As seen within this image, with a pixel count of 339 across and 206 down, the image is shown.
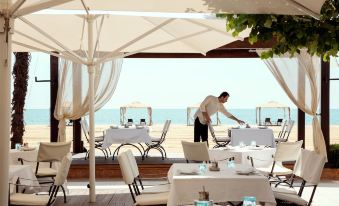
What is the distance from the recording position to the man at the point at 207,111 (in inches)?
392

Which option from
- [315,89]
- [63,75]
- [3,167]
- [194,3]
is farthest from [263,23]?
[63,75]

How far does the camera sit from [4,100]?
3170 mm

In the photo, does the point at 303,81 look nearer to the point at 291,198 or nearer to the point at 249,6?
the point at 291,198

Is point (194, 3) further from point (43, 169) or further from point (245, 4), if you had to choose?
point (43, 169)

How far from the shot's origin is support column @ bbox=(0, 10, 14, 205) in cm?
313

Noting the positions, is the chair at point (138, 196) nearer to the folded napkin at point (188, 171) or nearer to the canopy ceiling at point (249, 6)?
the folded napkin at point (188, 171)

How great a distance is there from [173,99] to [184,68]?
3972 millimetres

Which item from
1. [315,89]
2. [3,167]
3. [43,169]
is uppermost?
[315,89]

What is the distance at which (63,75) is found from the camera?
34.3ft

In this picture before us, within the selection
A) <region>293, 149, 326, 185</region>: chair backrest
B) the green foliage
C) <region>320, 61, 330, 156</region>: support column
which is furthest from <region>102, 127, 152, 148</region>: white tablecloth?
the green foliage

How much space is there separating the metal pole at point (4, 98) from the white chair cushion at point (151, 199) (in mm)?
2315

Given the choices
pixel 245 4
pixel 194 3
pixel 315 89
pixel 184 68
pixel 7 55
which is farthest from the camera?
pixel 184 68

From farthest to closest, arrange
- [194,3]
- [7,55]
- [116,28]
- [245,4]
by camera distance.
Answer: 1. [116,28]
2. [194,3]
3. [245,4]
4. [7,55]

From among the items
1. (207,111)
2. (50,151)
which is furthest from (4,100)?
(207,111)
